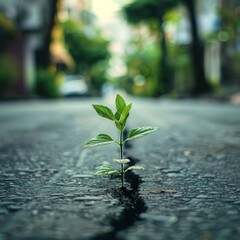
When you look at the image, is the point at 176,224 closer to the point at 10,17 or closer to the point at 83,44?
the point at 10,17

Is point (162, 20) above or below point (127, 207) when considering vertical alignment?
above

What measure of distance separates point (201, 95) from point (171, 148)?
46.9 ft

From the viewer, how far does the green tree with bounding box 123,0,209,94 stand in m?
17.5

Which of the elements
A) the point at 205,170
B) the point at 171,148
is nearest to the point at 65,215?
the point at 205,170

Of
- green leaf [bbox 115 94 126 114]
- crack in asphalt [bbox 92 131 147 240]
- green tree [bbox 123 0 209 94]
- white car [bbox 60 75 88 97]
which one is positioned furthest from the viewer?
white car [bbox 60 75 88 97]

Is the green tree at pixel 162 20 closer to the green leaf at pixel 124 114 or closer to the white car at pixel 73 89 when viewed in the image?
the white car at pixel 73 89

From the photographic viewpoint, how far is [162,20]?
23.4 meters

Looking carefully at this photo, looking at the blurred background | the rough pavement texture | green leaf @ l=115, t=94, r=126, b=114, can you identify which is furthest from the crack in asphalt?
the blurred background

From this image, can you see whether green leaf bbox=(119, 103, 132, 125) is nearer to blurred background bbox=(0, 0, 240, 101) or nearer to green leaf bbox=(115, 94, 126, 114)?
green leaf bbox=(115, 94, 126, 114)

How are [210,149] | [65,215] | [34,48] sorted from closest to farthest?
[65,215]
[210,149]
[34,48]

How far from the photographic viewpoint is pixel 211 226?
1101 mm

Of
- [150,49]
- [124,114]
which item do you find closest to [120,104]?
[124,114]

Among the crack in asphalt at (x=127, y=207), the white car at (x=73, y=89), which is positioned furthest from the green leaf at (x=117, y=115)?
the white car at (x=73, y=89)

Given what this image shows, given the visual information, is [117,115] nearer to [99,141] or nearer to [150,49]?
[99,141]
